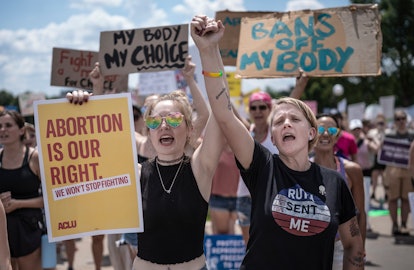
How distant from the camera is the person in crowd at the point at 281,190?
2.33 meters

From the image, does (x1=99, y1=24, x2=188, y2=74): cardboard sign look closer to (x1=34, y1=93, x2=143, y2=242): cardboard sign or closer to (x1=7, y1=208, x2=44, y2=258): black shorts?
(x1=7, y1=208, x2=44, y2=258): black shorts

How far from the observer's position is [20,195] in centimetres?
409

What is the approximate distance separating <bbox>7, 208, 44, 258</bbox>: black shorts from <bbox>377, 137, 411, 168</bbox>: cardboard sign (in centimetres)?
660

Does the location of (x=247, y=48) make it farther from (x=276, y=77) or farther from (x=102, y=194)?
(x=102, y=194)

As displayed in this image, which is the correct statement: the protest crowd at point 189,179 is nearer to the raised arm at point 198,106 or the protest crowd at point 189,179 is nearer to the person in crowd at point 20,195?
the raised arm at point 198,106

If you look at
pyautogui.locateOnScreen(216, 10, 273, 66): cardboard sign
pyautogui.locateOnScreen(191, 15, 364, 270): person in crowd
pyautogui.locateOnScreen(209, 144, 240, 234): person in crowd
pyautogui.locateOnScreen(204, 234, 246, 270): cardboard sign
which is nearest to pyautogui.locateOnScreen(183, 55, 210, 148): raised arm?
pyautogui.locateOnScreen(191, 15, 364, 270): person in crowd

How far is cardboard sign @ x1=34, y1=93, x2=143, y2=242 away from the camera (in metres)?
2.68

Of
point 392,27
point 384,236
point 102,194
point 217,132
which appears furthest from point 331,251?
point 392,27

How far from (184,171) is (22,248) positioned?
2133 mm

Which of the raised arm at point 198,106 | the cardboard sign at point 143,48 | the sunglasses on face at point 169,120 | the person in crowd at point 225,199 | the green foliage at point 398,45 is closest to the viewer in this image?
the sunglasses on face at point 169,120

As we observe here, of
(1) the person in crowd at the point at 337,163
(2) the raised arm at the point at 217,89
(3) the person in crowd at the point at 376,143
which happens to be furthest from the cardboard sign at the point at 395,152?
(2) the raised arm at the point at 217,89

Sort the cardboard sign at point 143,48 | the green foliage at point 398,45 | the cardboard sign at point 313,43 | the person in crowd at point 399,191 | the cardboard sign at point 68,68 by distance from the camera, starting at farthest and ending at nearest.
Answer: the green foliage at point 398,45 → the person in crowd at point 399,191 → the cardboard sign at point 68,68 → the cardboard sign at point 143,48 → the cardboard sign at point 313,43

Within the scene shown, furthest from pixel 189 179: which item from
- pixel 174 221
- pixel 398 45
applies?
pixel 398 45

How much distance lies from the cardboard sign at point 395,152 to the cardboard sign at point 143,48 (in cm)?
557
